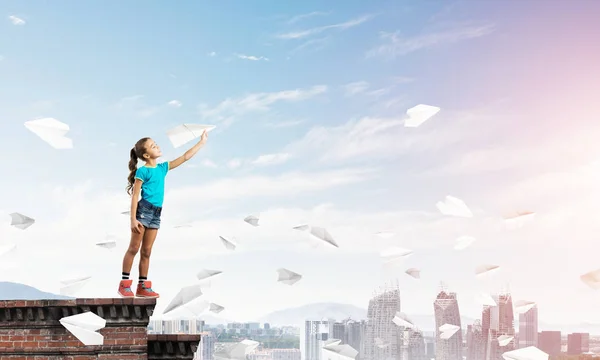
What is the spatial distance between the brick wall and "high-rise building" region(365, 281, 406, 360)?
120804mm

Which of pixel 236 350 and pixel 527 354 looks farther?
pixel 527 354

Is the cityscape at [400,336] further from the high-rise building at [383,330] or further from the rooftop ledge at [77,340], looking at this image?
the rooftop ledge at [77,340]

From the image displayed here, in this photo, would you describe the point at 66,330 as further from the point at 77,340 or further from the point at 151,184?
the point at 151,184

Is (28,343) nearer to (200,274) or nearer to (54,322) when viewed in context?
(54,322)

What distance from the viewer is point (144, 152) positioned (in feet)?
32.3

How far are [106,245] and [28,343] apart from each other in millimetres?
2143

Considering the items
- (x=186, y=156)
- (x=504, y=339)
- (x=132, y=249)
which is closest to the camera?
(x=132, y=249)

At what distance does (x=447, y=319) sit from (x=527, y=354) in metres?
103

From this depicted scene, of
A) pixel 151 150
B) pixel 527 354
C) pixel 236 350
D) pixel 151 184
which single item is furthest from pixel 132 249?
pixel 527 354

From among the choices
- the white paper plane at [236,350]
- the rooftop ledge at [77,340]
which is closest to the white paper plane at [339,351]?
the white paper plane at [236,350]

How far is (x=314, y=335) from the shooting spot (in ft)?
432

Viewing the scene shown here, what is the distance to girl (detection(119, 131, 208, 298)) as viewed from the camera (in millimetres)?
9656

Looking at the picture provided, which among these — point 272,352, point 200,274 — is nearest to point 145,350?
point 200,274

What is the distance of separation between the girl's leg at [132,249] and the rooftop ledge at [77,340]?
1.69 feet
